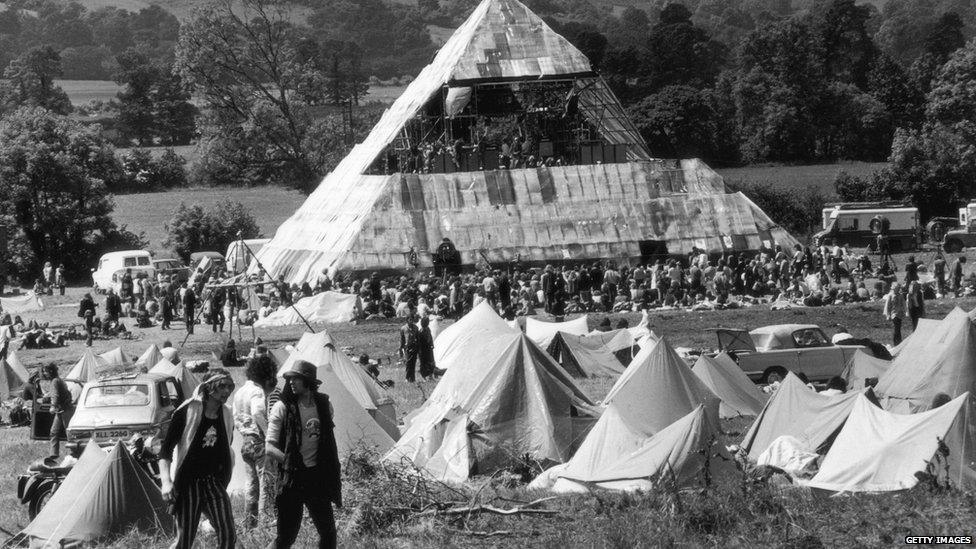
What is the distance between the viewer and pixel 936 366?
20188mm

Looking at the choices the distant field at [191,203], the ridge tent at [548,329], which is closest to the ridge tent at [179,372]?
the ridge tent at [548,329]

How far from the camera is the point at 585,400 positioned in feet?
59.0

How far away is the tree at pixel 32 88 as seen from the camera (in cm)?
11275

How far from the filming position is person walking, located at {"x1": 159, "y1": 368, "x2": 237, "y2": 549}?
34.9 feet

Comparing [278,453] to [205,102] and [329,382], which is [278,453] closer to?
[329,382]

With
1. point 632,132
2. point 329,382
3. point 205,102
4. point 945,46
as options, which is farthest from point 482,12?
point 945,46

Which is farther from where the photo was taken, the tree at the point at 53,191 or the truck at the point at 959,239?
the tree at the point at 53,191

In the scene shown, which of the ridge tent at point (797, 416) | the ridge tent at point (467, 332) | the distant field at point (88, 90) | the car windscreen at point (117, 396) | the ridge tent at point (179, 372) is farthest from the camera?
the distant field at point (88, 90)

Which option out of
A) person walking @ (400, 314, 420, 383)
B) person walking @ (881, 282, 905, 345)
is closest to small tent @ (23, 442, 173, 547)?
person walking @ (400, 314, 420, 383)

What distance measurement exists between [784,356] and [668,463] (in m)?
10.9

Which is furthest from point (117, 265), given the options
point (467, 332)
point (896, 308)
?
point (896, 308)

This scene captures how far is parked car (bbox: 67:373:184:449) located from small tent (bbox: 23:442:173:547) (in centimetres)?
374

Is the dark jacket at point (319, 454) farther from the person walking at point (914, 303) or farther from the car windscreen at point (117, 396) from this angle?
the person walking at point (914, 303)

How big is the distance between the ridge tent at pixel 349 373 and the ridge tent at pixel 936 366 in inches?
262
